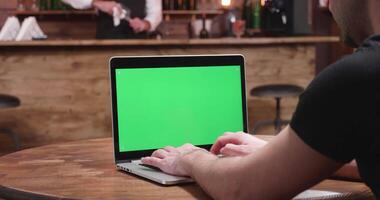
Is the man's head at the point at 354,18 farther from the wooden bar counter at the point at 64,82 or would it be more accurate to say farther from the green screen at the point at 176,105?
the wooden bar counter at the point at 64,82

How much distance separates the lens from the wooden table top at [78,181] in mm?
1167

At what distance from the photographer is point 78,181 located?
4.20 ft

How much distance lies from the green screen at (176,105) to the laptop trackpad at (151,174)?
0.18 ft

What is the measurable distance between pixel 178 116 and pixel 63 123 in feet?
8.74

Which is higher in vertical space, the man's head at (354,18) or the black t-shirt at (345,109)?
the man's head at (354,18)

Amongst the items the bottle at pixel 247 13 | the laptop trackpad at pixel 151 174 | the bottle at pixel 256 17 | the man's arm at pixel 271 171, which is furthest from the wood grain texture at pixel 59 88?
the man's arm at pixel 271 171

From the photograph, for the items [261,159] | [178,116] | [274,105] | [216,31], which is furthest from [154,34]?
[261,159]

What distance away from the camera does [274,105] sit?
4.43 meters

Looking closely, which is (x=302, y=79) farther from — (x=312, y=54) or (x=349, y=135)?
(x=349, y=135)

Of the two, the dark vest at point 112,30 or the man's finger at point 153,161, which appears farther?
the dark vest at point 112,30

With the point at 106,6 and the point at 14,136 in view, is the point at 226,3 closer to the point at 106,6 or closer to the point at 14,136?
the point at 106,6

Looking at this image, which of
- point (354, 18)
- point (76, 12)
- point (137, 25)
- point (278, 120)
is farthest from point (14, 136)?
point (354, 18)

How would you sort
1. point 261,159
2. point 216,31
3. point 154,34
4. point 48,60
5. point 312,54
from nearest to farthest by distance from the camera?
point 261,159 → point 48,60 → point 312,54 → point 154,34 → point 216,31

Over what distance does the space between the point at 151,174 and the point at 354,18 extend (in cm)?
56
